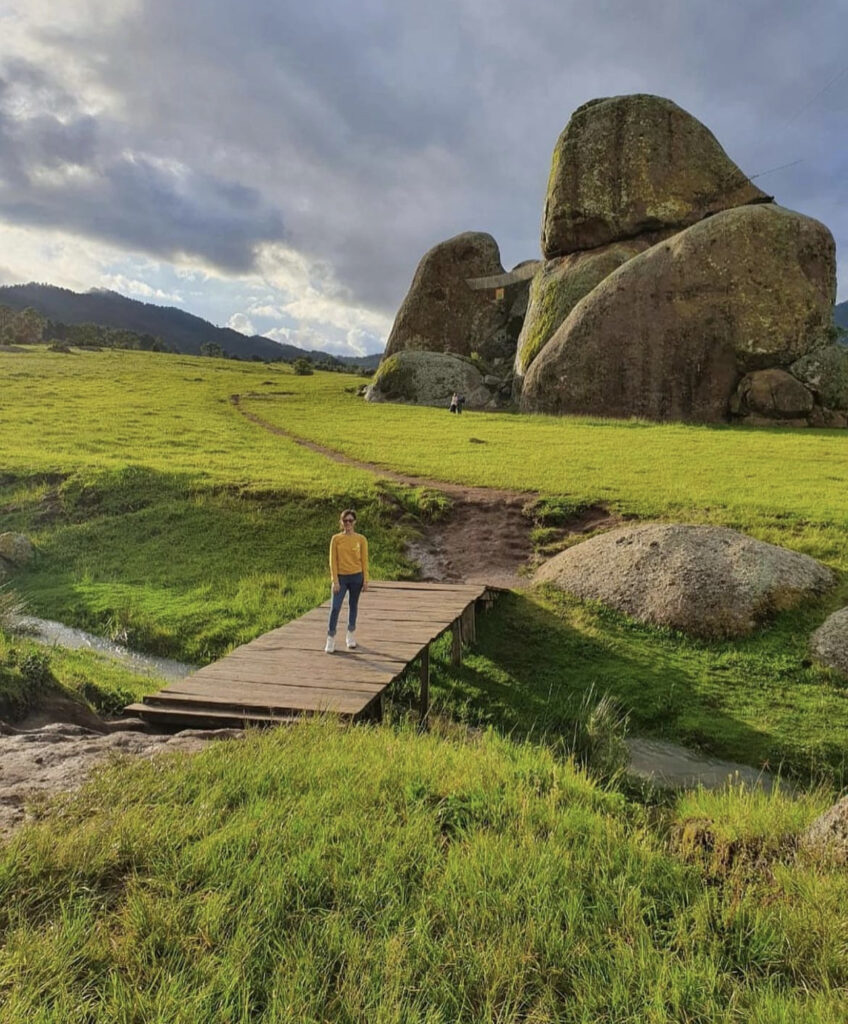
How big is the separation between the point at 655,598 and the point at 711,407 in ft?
93.3

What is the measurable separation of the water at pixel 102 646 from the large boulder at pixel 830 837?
10.7 metres

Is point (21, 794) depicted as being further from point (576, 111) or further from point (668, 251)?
point (576, 111)

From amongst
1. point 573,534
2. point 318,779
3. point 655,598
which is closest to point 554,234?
point 573,534

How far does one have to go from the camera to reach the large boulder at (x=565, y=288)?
47469mm

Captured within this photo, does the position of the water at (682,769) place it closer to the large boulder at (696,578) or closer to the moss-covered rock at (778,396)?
the large boulder at (696,578)

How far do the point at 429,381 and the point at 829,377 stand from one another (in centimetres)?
2778

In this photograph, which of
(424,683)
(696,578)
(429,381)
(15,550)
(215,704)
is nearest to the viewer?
(215,704)

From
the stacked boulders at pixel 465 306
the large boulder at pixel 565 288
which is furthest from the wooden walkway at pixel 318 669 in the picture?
the stacked boulders at pixel 465 306

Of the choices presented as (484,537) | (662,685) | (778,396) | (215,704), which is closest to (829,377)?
(778,396)

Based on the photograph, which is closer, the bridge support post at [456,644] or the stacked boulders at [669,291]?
the bridge support post at [456,644]

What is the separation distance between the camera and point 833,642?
38.4 feet

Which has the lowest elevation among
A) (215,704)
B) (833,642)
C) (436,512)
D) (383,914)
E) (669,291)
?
(215,704)

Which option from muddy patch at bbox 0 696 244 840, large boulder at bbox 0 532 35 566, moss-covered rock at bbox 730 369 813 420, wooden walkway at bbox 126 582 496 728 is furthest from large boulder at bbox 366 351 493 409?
muddy patch at bbox 0 696 244 840

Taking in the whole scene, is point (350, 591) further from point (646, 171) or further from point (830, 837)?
point (646, 171)
